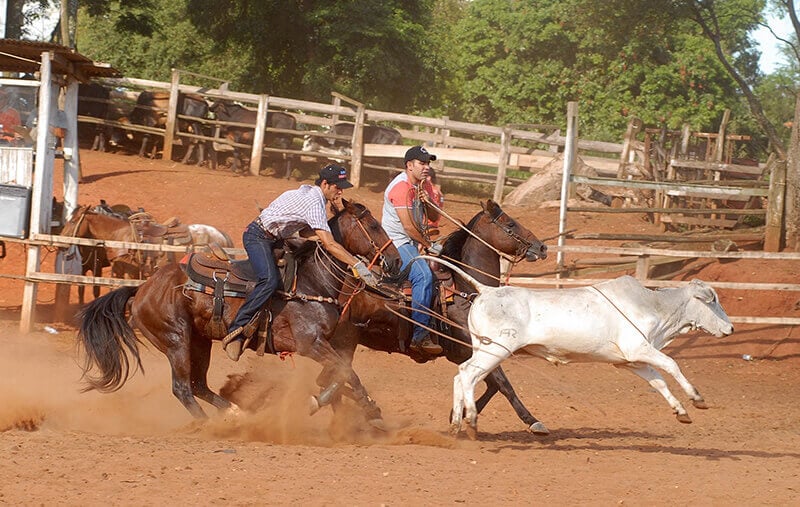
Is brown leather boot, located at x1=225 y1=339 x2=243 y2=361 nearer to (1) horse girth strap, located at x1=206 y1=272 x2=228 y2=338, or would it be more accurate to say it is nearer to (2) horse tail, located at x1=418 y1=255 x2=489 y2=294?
(1) horse girth strap, located at x1=206 y1=272 x2=228 y2=338

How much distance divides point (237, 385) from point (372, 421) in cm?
156

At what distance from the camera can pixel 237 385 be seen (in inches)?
362

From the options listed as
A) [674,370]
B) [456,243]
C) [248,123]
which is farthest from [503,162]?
[674,370]

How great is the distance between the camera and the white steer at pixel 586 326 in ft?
24.5

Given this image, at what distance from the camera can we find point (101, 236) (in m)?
14.2

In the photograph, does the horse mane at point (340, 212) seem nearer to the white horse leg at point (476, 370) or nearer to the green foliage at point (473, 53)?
the white horse leg at point (476, 370)

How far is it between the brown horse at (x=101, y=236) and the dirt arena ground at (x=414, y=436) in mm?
1039

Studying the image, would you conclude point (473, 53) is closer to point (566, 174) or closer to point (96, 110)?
point (96, 110)

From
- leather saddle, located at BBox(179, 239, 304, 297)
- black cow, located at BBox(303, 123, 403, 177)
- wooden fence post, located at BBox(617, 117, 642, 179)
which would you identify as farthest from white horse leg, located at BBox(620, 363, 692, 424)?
black cow, located at BBox(303, 123, 403, 177)

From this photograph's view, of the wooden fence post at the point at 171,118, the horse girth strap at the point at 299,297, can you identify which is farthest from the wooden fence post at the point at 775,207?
the wooden fence post at the point at 171,118

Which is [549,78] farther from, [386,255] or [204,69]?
[386,255]

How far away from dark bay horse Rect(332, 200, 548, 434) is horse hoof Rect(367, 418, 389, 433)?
2.52 feet

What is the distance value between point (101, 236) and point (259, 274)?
6682mm

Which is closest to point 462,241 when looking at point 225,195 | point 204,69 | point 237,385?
point 237,385
